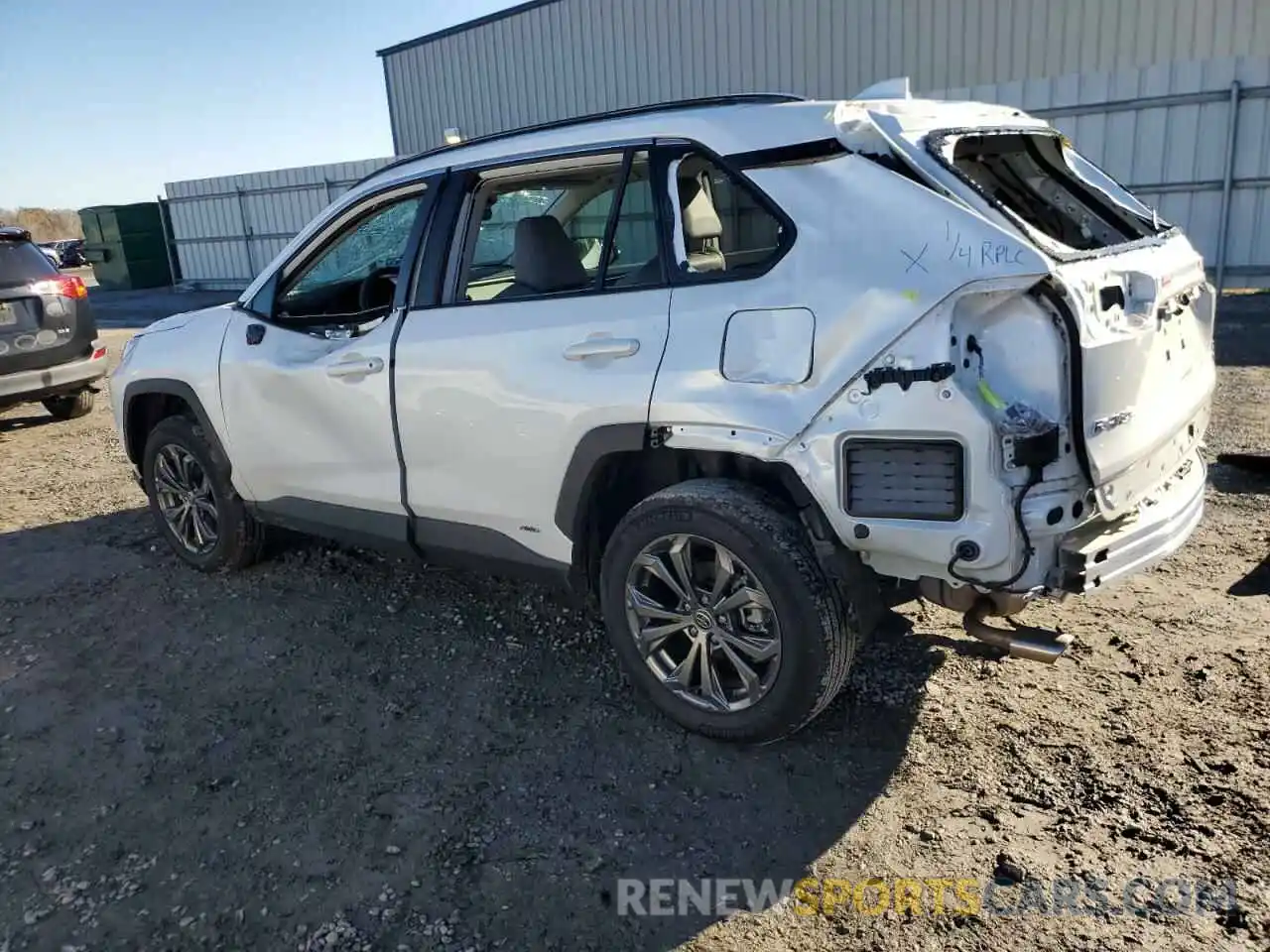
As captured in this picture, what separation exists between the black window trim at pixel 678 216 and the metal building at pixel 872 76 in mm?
11103

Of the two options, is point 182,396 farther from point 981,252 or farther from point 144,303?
point 144,303

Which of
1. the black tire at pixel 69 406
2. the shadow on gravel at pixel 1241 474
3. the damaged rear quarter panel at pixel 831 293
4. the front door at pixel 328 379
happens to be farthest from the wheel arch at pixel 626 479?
the black tire at pixel 69 406

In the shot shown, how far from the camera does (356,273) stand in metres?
4.73

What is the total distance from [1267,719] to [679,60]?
16394mm

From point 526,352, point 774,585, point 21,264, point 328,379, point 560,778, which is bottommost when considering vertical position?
point 560,778

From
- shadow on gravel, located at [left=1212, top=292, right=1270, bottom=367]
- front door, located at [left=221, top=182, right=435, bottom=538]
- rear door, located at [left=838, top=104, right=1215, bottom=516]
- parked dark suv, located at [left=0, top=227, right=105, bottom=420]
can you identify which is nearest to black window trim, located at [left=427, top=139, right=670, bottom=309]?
front door, located at [left=221, top=182, right=435, bottom=538]

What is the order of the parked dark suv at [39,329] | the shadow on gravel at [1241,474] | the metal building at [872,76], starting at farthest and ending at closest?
the metal building at [872,76] → the parked dark suv at [39,329] → the shadow on gravel at [1241,474]

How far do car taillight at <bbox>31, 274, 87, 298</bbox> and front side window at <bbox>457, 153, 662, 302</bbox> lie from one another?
5.70 meters

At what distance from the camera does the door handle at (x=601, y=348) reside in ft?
10.1

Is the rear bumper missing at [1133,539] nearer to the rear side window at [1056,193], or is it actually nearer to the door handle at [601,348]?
the rear side window at [1056,193]

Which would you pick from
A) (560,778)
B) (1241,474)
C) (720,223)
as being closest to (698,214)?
(720,223)

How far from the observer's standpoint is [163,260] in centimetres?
2458

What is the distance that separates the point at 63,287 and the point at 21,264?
13.1 inches

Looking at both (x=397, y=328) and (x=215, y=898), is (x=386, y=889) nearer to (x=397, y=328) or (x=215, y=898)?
(x=215, y=898)
